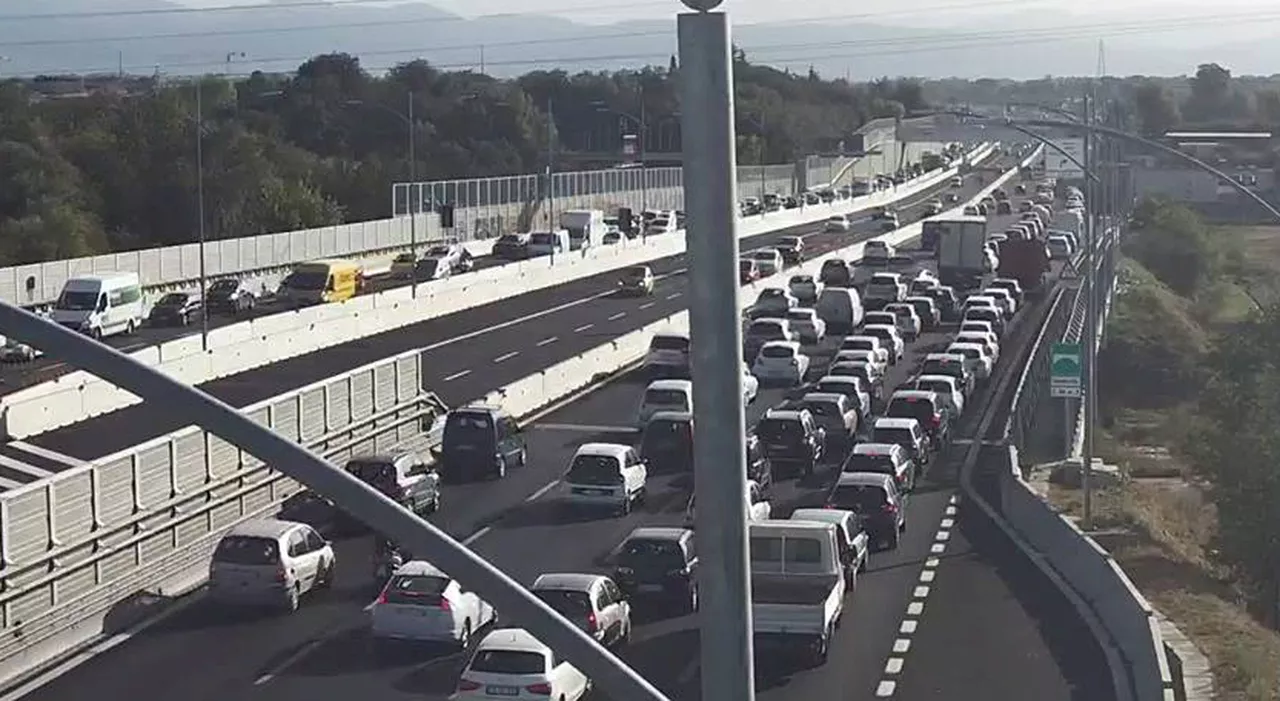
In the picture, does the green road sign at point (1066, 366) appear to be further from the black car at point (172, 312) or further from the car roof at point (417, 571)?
the black car at point (172, 312)

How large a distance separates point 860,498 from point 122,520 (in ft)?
30.7

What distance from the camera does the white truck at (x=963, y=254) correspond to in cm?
6869

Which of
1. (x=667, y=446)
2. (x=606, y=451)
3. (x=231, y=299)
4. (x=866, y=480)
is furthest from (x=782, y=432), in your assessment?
(x=231, y=299)

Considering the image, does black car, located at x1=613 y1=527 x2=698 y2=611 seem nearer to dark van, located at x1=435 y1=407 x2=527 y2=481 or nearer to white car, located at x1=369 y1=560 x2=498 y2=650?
white car, located at x1=369 y1=560 x2=498 y2=650

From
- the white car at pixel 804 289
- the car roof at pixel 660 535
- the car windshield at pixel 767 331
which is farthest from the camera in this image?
the white car at pixel 804 289

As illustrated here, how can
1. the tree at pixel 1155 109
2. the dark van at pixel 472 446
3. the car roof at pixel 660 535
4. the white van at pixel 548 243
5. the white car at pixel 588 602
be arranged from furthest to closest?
the tree at pixel 1155 109 → the white van at pixel 548 243 → the dark van at pixel 472 446 → the car roof at pixel 660 535 → the white car at pixel 588 602

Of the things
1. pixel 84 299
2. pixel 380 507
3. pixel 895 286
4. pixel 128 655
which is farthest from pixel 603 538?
pixel 895 286

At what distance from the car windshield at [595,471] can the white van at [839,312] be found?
27.3m

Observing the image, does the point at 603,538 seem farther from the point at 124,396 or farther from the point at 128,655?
the point at 124,396

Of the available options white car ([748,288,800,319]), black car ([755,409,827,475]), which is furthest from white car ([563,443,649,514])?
white car ([748,288,800,319])

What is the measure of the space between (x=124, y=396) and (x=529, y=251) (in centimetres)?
4232

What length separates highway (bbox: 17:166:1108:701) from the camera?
17781 mm

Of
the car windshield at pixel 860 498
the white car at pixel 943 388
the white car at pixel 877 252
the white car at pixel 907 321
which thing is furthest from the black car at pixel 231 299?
the car windshield at pixel 860 498

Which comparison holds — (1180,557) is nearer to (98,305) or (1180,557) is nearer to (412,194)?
(98,305)
